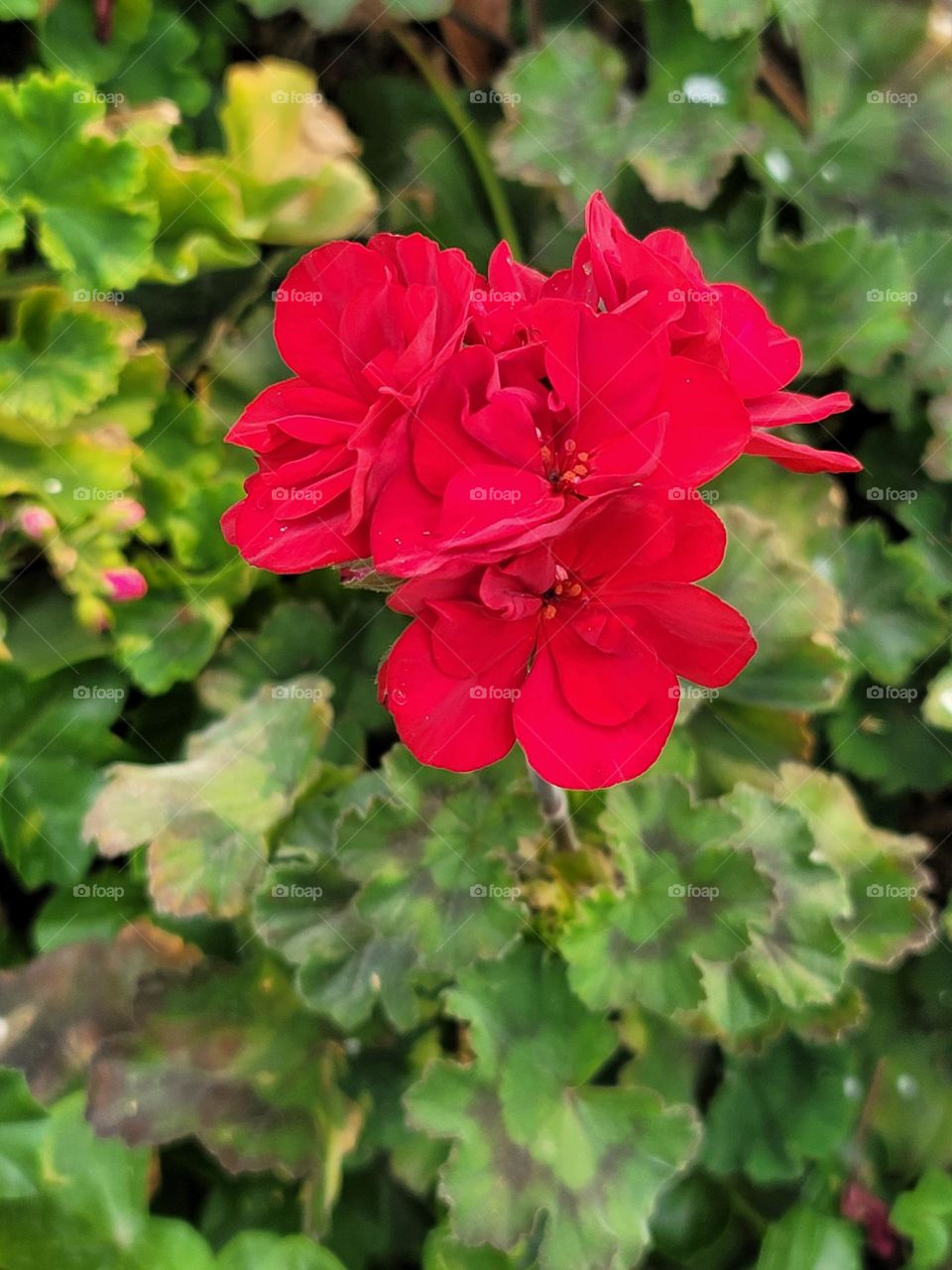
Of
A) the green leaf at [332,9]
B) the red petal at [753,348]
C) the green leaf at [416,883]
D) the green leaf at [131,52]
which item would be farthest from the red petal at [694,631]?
the green leaf at [131,52]

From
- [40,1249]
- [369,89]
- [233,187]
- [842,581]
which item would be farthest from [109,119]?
[40,1249]


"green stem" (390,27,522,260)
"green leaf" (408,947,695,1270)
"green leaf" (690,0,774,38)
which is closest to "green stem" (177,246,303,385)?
"green stem" (390,27,522,260)

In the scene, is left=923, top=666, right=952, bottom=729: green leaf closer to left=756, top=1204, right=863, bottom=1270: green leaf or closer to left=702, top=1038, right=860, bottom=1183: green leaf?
left=702, top=1038, right=860, bottom=1183: green leaf

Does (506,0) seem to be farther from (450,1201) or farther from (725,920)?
(450,1201)

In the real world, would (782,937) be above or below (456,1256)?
above

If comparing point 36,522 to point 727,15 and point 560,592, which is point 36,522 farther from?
point 727,15

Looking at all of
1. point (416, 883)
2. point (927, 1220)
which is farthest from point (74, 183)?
Result: point (927, 1220)
